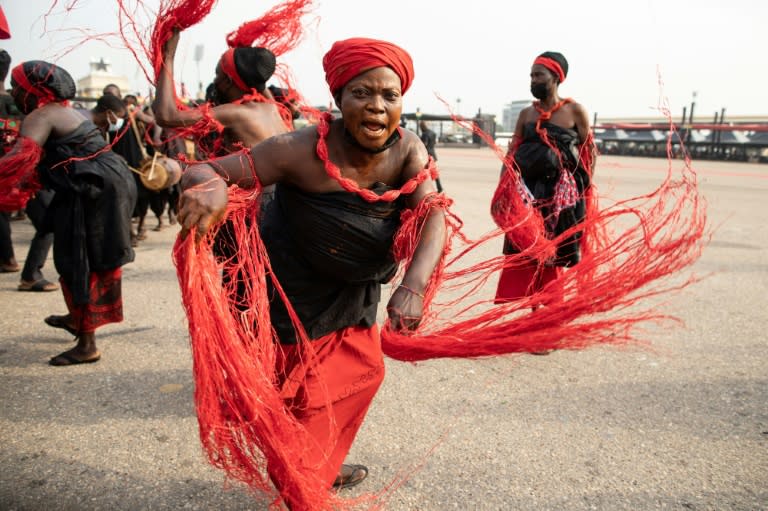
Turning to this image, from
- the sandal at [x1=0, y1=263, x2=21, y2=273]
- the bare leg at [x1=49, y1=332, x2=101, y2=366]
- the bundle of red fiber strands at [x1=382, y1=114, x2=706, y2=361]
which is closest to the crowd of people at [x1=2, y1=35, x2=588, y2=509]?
the bundle of red fiber strands at [x1=382, y1=114, x2=706, y2=361]

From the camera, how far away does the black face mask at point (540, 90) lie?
12.9ft

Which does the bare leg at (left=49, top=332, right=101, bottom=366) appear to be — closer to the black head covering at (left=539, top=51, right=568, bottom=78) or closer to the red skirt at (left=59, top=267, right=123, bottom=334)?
the red skirt at (left=59, top=267, right=123, bottom=334)

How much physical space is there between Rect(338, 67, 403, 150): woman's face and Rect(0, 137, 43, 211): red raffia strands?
2432mm

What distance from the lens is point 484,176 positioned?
58.1 ft

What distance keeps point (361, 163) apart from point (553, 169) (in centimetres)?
237

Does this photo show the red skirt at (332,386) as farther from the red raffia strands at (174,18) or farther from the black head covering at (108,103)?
the black head covering at (108,103)

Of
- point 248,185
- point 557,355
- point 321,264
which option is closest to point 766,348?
point 557,355

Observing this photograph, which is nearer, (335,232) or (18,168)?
(335,232)

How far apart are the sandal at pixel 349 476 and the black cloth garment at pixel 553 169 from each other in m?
2.00

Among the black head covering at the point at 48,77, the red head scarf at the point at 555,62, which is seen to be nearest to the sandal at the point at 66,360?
the black head covering at the point at 48,77

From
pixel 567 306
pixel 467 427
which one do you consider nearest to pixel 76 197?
pixel 467 427

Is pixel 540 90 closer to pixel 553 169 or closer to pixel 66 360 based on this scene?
pixel 553 169

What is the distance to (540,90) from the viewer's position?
3965 mm

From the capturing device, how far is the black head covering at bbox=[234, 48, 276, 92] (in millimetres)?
3104
